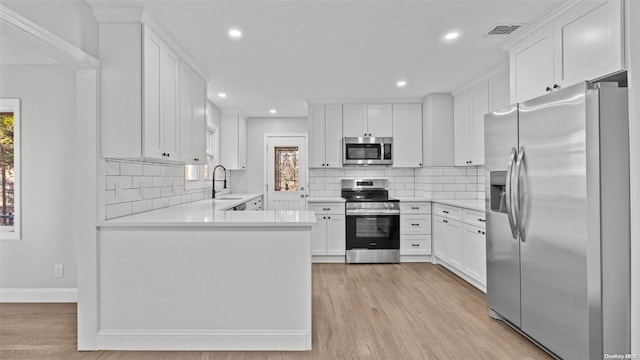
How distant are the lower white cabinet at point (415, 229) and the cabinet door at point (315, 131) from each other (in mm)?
1452

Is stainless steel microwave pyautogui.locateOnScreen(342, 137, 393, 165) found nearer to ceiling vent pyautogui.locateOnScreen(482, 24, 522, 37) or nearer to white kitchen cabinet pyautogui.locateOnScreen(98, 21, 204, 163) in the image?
ceiling vent pyautogui.locateOnScreen(482, 24, 522, 37)

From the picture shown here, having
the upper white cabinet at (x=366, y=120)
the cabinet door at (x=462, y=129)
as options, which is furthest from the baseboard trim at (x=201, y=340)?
the upper white cabinet at (x=366, y=120)

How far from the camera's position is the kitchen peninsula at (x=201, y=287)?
91.2 inches

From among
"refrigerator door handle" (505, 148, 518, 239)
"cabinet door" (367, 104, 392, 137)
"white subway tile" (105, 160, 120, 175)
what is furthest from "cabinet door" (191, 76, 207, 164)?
"refrigerator door handle" (505, 148, 518, 239)

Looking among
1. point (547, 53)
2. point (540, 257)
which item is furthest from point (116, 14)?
point (540, 257)

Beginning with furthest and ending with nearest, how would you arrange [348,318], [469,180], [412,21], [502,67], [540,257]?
1. [469,180]
2. [502,67]
3. [348,318]
4. [412,21]
5. [540,257]

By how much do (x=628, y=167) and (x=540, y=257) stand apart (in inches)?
28.1

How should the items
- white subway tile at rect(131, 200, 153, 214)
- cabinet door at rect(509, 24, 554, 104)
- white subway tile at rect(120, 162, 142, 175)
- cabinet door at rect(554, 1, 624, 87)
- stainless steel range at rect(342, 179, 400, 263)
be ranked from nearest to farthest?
cabinet door at rect(554, 1, 624, 87), cabinet door at rect(509, 24, 554, 104), white subway tile at rect(120, 162, 142, 175), white subway tile at rect(131, 200, 153, 214), stainless steel range at rect(342, 179, 400, 263)

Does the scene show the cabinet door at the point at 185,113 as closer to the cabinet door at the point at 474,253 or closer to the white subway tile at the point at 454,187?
the cabinet door at the point at 474,253

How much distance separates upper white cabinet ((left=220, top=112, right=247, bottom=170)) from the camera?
5.80 meters

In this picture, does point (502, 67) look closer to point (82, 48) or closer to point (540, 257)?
point (540, 257)

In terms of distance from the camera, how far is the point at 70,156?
10.9 feet

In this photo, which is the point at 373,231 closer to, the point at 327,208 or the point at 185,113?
the point at 327,208

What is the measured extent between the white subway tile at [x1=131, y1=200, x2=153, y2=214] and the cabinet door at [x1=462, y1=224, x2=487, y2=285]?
3.18 m
